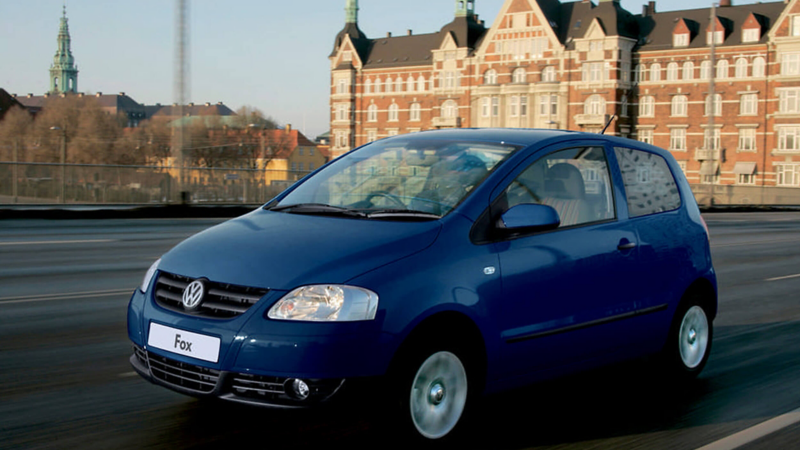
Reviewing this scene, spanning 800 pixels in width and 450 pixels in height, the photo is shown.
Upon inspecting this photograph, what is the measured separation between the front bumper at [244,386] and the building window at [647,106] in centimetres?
8262

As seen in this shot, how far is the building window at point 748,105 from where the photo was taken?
7600 centimetres

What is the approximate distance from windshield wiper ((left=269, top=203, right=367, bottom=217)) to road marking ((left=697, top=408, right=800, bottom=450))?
2.22 meters

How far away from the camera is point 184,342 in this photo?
13.6ft

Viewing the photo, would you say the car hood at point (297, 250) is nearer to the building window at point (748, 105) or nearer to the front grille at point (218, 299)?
the front grille at point (218, 299)

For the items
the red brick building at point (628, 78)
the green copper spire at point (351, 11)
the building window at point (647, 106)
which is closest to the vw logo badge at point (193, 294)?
the red brick building at point (628, 78)

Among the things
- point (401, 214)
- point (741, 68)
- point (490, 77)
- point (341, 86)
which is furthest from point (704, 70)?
point (401, 214)

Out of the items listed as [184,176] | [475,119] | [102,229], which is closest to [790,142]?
[475,119]

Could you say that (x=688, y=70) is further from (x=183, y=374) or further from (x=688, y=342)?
(x=183, y=374)

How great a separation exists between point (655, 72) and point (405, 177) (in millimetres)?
81520

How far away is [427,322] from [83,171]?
855 inches

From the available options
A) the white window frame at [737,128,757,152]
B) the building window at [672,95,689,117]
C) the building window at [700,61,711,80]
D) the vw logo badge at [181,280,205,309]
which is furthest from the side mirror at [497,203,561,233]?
the building window at [672,95,689,117]

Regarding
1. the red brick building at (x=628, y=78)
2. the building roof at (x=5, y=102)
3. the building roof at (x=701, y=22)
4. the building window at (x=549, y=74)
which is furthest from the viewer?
the building roof at (x=5, y=102)

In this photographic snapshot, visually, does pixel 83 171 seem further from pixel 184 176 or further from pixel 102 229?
pixel 102 229

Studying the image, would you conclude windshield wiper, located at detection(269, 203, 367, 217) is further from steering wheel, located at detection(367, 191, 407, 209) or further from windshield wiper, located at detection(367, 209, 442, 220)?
steering wheel, located at detection(367, 191, 407, 209)
